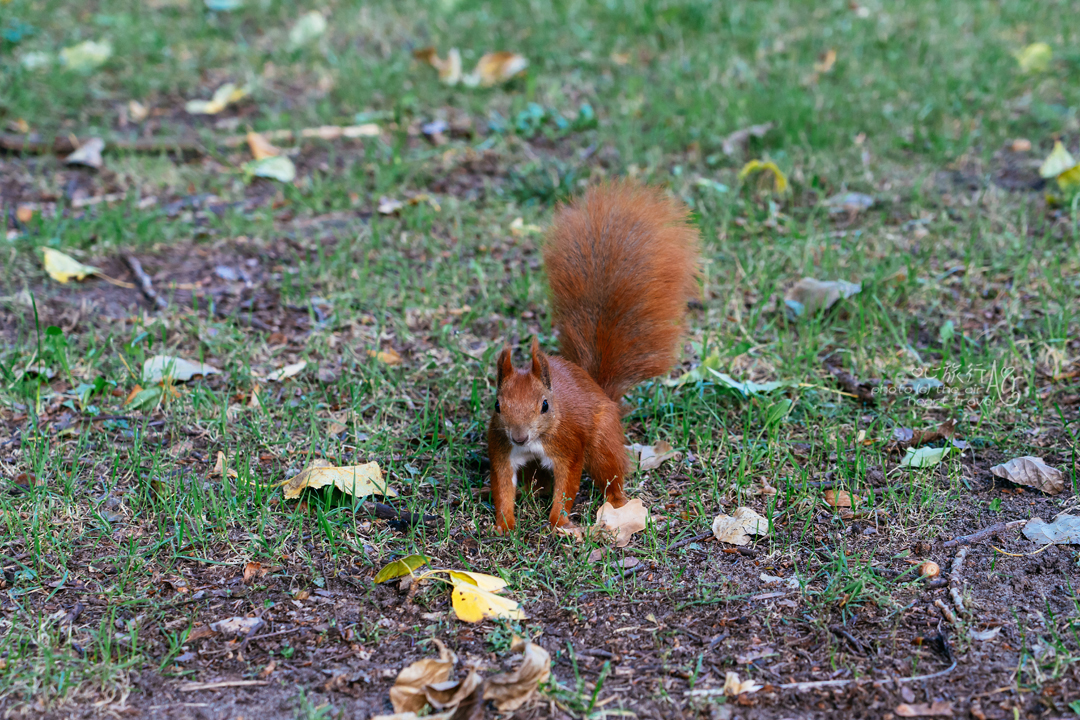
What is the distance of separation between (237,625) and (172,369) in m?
1.15

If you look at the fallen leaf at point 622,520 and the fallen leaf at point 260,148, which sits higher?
the fallen leaf at point 260,148

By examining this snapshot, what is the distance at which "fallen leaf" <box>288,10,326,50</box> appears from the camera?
5594mm

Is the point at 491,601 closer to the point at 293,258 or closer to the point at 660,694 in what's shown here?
the point at 660,694

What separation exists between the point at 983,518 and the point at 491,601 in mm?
1255

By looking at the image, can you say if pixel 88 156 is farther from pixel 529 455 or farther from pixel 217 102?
pixel 529 455

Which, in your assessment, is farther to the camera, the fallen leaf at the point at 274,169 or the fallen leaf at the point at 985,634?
the fallen leaf at the point at 274,169

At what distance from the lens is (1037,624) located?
1994 millimetres

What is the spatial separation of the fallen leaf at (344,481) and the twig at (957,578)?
1.38 m

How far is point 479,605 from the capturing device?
6.88ft

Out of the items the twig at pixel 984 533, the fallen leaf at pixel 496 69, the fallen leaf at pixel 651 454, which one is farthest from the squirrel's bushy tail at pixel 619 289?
the fallen leaf at pixel 496 69

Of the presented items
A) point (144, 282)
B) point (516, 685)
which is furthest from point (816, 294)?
point (144, 282)

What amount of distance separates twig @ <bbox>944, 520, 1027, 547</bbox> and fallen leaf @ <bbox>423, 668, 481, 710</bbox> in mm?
1211

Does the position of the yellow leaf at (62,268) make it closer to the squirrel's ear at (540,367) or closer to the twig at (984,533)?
the squirrel's ear at (540,367)

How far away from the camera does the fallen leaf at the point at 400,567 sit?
220 cm
